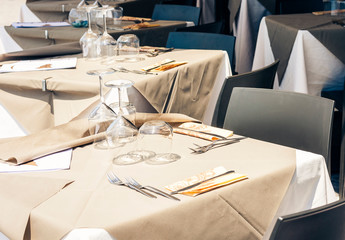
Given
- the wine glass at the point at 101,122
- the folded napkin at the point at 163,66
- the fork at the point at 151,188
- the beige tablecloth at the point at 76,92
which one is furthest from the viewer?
the folded napkin at the point at 163,66

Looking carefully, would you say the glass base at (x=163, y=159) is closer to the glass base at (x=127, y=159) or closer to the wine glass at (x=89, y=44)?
the glass base at (x=127, y=159)

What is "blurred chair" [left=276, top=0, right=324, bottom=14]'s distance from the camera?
5064mm

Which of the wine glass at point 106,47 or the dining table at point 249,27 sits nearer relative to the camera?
the wine glass at point 106,47

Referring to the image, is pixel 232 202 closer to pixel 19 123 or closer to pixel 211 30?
pixel 19 123

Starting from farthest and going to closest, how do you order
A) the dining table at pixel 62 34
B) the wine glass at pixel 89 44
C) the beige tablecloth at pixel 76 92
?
the dining table at pixel 62 34
the wine glass at pixel 89 44
the beige tablecloth at pixel 76 92

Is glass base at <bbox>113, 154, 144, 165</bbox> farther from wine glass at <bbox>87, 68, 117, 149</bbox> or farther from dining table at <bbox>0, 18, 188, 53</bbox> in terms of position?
dining table at <bbox>0, 18, 188, 53</bbox>

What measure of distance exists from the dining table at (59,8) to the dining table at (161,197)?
332 cm

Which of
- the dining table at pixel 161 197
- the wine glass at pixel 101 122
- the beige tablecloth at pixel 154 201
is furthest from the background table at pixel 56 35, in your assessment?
the beige tablecloth at pixel 154 201

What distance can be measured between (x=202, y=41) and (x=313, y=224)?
106 inches

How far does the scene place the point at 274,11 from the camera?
210 inches

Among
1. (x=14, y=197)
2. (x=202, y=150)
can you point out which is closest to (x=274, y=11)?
(x=202, y=150)

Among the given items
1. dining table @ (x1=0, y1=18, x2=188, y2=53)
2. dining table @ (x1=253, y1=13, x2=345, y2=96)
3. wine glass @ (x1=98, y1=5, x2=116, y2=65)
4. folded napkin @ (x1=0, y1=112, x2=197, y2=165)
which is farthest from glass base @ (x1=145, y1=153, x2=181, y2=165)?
dining table @ (x1=0, y1=18, x2=188, y2=53)

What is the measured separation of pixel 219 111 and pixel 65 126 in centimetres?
111

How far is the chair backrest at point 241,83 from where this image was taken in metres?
2.78
